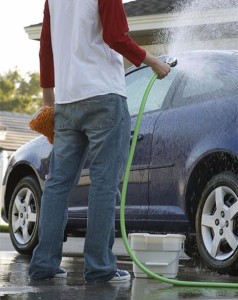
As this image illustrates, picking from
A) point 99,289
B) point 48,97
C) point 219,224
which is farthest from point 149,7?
point 99,289

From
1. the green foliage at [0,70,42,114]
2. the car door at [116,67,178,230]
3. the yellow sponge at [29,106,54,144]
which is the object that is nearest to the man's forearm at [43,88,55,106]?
the yellow sponge at [29,106,54,144]

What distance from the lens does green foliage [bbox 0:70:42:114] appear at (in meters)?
65.6

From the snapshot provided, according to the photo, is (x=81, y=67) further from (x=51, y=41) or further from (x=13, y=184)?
(x=13, y=184)

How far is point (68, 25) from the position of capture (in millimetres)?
5320

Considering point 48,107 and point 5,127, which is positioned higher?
point 48,107

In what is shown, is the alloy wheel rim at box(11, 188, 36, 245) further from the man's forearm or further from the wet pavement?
the man's forearm

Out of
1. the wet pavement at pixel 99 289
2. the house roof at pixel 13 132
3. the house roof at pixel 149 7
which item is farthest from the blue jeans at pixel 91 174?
the house roof at pixel 13 132

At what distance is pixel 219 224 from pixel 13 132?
26.6m

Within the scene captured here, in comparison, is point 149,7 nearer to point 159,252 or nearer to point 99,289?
point 159,252

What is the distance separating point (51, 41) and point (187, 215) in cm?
169

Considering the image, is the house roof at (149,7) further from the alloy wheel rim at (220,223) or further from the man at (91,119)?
the man at (91,119)

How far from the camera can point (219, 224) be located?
6.32m

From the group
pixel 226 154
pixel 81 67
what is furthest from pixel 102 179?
pixel 226 154

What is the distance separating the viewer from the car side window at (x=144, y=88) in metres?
7.20
